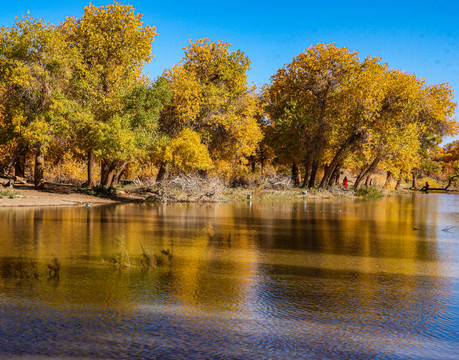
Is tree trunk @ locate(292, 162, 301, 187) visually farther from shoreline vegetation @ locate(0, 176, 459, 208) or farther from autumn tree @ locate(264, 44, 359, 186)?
shoreline vegetation @ locate(0, 176, 459, 208)

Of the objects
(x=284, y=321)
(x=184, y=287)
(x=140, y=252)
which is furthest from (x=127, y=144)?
(x=284, y=321)

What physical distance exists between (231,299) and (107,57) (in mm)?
28492

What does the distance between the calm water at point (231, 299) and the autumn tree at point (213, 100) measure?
76.0 feet

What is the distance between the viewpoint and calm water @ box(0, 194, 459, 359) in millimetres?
5410

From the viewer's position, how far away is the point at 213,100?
36781mm

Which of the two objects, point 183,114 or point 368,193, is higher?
point 183,114

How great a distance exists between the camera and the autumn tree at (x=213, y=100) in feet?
119

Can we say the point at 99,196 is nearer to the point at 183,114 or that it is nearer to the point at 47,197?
the point at 47,197

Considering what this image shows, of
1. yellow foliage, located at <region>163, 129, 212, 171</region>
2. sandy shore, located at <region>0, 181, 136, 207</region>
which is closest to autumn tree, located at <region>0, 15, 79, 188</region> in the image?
sandy shore, located at <region>0, 181, 136, 207</region>

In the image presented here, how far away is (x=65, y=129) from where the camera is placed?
2872 centimetres

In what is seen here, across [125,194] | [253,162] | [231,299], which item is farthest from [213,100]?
[231,299]

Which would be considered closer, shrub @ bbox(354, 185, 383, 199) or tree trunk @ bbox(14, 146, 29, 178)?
tree trunk @ bbox(14, 146, 29, 178)

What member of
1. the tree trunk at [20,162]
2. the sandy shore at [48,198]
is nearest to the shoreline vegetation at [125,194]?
the sandy shore at [48,198]

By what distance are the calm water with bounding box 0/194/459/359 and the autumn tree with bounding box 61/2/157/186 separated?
1783cm
